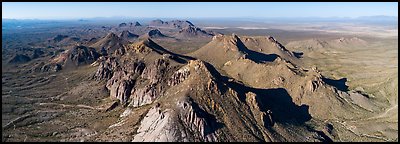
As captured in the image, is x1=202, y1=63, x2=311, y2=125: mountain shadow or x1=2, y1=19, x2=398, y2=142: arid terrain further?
x1=202, y1=63, x2=311, y2=125: mountain shadow

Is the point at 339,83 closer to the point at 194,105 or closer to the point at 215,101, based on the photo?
the point at 215,101

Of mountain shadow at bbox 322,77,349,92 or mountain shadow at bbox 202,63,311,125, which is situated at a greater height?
mountain shadow at bbox 202,63,311,125

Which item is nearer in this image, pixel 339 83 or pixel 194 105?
pixel 194 105

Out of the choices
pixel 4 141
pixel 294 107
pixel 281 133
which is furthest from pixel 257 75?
pixel 4 141

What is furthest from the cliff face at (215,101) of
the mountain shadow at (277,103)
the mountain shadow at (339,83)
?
the mountain shadow at (339,83)

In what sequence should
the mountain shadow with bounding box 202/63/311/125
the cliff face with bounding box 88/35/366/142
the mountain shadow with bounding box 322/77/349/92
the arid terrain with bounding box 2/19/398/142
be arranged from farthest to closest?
the mountain shadow with bounding box 322/77/349/92
the mountain shadow with bounding box 202/63/311/125
the arid terrain with bounding box 2/19/398/142
the cliff face with bounding box 88/35/366/142

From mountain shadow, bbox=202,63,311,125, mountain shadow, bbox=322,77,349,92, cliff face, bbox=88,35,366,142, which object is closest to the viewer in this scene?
cliff face, bbox=88,35,366,142

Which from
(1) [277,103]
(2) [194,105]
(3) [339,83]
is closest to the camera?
(2) [194,105]

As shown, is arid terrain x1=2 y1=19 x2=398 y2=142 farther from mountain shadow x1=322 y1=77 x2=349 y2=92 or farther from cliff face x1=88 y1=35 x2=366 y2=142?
mountain shadow x1=322 y1=77 x2=349 y2=92

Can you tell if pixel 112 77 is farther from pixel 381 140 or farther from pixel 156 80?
pixel 381 140

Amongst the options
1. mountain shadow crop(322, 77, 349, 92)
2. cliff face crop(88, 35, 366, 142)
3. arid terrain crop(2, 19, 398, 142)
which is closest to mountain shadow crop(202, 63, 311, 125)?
cliff face crop(88, 35, 366, 142)

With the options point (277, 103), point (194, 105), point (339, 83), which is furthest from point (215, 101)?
point (339, 83)
